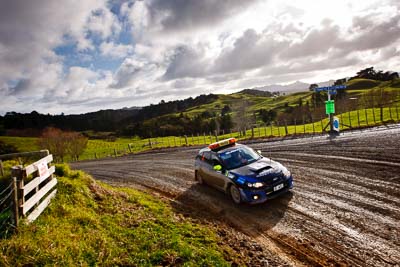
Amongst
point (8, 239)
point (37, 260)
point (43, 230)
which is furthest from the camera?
point (43, 230)

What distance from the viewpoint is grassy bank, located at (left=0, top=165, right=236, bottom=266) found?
464 centimetres

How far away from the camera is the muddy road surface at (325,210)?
546 centimetres

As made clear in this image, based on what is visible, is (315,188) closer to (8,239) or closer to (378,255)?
(378,255)

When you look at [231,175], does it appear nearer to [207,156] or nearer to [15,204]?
[207,156]

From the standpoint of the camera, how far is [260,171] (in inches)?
343

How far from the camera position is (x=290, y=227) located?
6.84 m

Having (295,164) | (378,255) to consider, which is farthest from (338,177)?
(378,255)

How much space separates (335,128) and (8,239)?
2340 cm

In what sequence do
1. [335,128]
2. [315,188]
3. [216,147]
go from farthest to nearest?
[335,128], [216,147], [315,188]

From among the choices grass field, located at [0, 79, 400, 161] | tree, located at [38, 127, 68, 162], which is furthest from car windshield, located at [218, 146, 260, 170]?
tree, located at [38, 127, 68, 162]

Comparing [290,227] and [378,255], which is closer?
[378,255]

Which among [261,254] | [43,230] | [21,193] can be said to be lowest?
[261,254]

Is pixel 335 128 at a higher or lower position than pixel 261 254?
higher

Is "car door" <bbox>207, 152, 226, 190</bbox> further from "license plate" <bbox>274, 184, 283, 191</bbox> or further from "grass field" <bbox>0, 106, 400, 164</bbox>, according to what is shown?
"grass field" <bbox>0, 106, 400, 164</bbox>
